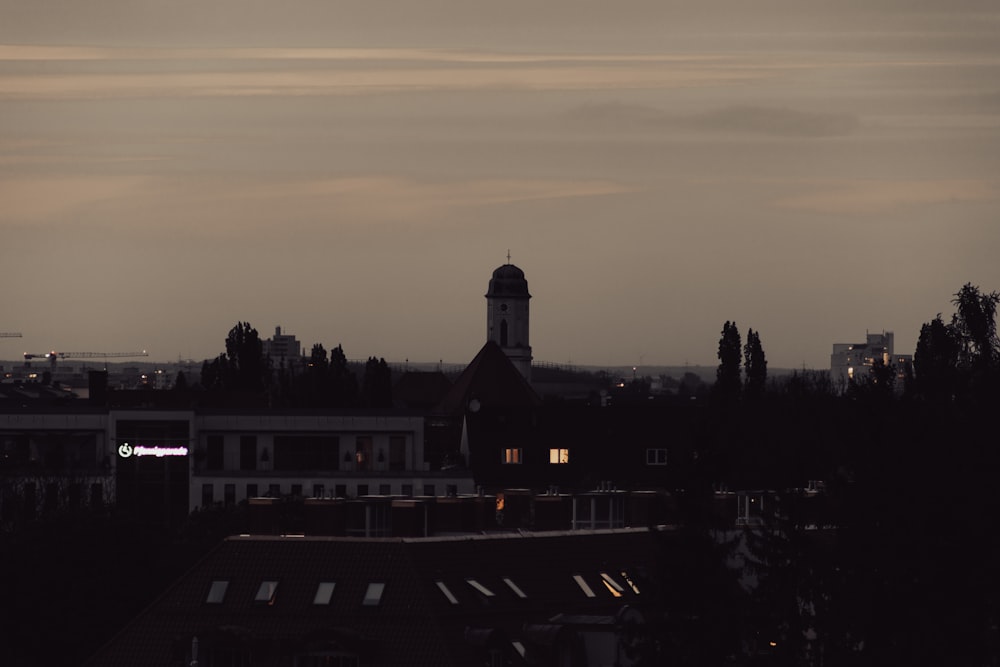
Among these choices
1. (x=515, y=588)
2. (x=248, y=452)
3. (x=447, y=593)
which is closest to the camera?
(x=447, y=593)

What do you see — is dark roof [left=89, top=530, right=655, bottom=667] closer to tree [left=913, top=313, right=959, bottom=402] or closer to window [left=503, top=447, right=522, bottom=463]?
tree [left=913, top=313, right=959, bottom=402]

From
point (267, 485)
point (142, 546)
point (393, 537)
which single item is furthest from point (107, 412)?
point (393, 537)

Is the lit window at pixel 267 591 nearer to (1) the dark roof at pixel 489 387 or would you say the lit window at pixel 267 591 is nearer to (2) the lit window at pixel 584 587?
(2) the lit window at pixel 584 587

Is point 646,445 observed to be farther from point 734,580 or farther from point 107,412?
point 734,580

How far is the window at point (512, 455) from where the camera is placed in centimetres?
14988

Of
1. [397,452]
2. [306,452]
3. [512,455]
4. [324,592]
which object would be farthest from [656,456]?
[324,592]

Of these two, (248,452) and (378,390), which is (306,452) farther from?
(378,390)

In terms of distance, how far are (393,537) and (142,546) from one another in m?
16.2

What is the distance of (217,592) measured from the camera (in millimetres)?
A: 74312

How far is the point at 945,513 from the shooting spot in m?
73.2

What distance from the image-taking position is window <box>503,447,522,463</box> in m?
150

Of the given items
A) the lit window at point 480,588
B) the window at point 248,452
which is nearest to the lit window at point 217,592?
the lit window at point 480,588

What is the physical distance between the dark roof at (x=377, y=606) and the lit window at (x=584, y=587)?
17cm

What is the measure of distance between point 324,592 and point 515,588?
215 inches
